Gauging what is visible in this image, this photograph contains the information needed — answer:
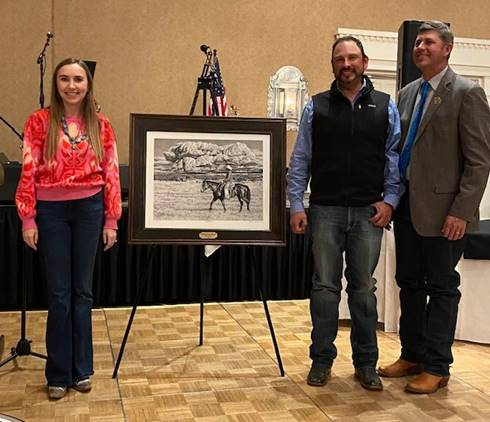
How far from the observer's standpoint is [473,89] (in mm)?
2561

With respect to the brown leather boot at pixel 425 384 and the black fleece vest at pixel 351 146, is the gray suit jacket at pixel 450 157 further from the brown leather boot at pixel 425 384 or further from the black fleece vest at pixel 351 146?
the brown leather boot at pixel 425 384

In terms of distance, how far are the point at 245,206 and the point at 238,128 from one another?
0.34 metres

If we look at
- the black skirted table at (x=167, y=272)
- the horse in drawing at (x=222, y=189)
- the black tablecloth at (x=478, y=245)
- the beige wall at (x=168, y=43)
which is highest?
the beige wall at (x=168, y=43)

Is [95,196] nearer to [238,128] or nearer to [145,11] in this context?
[238,128]

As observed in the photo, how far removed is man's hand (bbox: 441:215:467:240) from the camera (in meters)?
2.54

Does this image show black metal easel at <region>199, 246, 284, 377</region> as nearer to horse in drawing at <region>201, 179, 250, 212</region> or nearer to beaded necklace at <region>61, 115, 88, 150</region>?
horse in drawing at <region>201, 179, 250, 212</region>

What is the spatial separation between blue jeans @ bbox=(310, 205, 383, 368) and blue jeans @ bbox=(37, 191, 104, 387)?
92 centimetres

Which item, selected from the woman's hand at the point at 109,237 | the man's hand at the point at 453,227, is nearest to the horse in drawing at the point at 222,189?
the woman's hand at the point at 109,237

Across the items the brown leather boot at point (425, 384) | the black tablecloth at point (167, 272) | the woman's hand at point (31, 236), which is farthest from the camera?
the black tablecloth at point (167, 272)

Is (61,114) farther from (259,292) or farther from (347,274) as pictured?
(259,292)

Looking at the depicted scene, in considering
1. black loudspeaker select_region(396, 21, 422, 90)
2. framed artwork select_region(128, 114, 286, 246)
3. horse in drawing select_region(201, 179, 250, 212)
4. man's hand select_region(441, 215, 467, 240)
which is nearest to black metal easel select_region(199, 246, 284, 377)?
framed artwork select_region(128, 114, 286, 246)

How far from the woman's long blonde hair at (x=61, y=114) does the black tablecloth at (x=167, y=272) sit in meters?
1.76

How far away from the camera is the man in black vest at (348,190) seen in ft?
8.55

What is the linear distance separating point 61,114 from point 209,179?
68 centimetres
